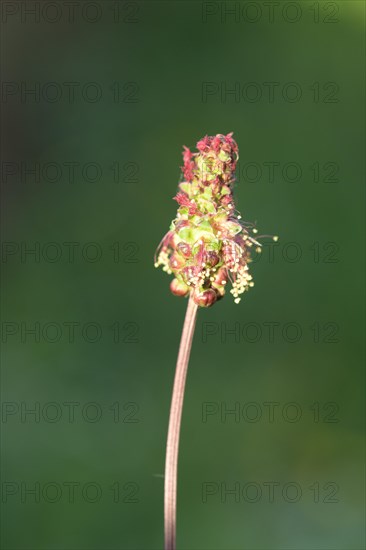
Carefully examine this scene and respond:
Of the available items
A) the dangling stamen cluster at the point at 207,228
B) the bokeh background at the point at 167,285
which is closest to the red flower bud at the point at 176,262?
the dangling stamen cluster at the point at 207,228

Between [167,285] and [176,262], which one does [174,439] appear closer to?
[176,262]

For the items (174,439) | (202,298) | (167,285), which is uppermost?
(167,285)

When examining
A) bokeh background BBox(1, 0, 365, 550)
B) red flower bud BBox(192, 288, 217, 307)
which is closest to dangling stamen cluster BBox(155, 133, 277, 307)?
red flower bud BBox(192, 288, 217, 307)

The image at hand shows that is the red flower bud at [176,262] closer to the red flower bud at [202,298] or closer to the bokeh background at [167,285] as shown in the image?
the red flower bud at [202,298]

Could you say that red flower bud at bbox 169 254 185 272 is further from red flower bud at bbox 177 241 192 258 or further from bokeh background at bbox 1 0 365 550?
bokeh background at bbox 1 0 365 550

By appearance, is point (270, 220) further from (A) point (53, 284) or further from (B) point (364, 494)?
(B) point (364, 494)

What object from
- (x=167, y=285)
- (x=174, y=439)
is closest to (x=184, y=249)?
(x=174, y=439)
